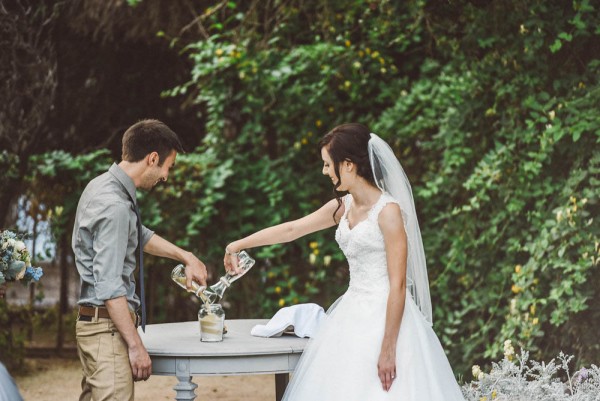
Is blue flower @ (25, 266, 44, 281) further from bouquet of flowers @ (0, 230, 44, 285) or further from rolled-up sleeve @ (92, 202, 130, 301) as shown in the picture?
rolled-up sleeve @ (92, 202, 130, 301)

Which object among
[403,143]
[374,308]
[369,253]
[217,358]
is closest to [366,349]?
[374,308]

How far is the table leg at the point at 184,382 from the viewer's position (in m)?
3.38

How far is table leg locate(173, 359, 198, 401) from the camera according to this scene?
338cm

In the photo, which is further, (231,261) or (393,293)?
(231,261)

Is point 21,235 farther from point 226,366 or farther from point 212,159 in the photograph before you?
point 212,159

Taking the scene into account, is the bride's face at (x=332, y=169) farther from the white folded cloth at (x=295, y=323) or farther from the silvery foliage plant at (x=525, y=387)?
the silvery foliage plant at (x=525, y=387)

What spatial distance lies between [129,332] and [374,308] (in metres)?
1.00

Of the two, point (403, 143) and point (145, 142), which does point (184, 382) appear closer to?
point (145, 142)

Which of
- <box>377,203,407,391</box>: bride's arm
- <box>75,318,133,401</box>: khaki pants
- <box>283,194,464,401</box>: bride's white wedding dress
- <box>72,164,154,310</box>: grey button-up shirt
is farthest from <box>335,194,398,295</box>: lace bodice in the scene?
<box>75,318,133,401</box>: khaki pants

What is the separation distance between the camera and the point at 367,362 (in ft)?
11.2

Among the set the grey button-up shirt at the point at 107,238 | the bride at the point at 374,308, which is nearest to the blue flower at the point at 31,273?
the grey button-up shirt at the point at 107,238

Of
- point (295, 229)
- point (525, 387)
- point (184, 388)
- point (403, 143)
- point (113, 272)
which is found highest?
point (403, 143)

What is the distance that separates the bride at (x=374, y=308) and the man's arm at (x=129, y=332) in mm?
640

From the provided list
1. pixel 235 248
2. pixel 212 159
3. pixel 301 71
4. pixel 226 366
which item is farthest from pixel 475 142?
pixel 226 366
